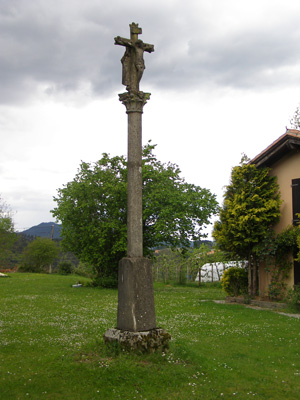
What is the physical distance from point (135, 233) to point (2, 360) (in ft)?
11.7

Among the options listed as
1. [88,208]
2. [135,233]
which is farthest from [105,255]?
[135,233]

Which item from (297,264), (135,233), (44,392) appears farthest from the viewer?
(297,264)

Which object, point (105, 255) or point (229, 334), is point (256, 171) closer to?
point (229, 334)

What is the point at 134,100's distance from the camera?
8688mm

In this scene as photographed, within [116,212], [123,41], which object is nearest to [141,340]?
[123,41]

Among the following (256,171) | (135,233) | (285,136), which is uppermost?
(285,136)

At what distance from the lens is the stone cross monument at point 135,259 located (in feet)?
25.2

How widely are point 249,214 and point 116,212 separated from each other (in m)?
9.77

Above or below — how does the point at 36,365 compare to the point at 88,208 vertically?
below

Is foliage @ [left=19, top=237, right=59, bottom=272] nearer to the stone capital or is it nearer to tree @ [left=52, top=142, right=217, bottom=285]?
tree @ [left=52, top=142, right=217, bottom=285]

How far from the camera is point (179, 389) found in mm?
6109

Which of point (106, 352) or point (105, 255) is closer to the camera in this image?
point (106, 352)

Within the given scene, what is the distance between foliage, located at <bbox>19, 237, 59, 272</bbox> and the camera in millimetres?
46500

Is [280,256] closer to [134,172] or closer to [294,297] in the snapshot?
[294,297]
